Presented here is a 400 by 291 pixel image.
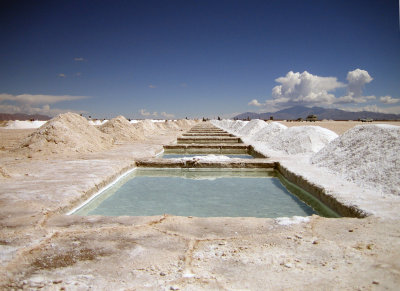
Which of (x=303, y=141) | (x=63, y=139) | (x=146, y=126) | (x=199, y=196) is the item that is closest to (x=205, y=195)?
(x=199, y=196)

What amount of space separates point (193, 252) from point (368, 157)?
11.9ft

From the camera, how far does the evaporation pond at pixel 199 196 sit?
3.40 m

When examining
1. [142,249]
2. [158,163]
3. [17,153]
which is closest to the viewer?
[142,249]

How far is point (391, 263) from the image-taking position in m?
1.58

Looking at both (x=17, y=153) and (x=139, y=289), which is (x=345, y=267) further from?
(x=17, y=153)

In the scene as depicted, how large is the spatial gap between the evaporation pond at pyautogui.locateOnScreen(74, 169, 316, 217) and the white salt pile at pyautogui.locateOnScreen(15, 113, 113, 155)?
251 cm

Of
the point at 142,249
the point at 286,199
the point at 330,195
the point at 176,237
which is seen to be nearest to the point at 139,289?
the point at 142,249

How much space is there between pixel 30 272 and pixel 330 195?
119 inches

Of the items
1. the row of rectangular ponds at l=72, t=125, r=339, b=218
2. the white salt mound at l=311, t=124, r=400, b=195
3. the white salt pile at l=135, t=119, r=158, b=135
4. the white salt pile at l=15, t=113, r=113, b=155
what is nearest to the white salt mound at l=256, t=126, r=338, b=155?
the white salt mound at l=311, t=124, r=400, b=195

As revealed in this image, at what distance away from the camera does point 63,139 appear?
7.25 meters

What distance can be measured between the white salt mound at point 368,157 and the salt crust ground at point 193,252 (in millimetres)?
1004

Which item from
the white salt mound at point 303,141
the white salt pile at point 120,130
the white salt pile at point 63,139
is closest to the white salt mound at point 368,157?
the white salt mound at point 303,141

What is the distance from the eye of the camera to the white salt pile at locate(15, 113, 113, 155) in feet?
22.3

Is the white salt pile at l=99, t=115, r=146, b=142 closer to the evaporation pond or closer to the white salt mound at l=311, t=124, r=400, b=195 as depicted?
the evaporation pond
